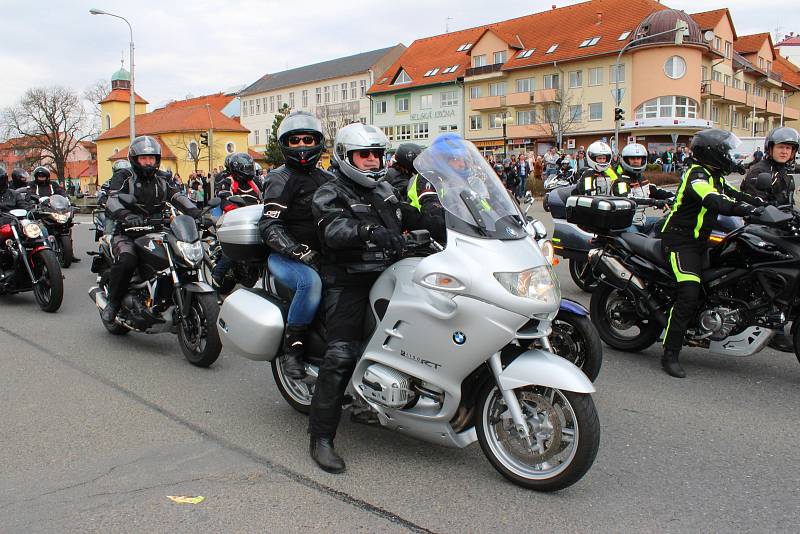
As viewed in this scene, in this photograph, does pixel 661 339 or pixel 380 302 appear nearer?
pixel 380 302

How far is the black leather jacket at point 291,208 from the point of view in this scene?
14.8 feet

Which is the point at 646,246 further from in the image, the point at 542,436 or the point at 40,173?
the point at 40,173

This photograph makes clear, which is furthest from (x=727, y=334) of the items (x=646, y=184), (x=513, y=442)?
(x=646, y=184)

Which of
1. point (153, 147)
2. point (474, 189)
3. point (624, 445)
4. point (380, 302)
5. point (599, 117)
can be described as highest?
point (599, 117)

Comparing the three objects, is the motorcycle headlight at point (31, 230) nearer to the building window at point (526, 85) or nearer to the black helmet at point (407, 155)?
the black helmet at point (407, 155)

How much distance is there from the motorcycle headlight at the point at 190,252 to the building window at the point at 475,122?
6270cm

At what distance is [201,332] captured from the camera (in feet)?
19.9

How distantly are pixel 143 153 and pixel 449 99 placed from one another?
63831 mm

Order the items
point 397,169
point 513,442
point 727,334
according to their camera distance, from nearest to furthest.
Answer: point 513,442
point 727,334
point 397,169

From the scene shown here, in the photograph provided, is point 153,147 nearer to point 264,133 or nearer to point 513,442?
point 513,442

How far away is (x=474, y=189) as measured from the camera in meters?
3.74

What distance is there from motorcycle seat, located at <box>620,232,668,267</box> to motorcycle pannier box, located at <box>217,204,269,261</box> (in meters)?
3.30

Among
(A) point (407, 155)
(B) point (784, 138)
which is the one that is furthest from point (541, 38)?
(B) point (784, 138)

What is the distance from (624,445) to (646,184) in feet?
20.6
